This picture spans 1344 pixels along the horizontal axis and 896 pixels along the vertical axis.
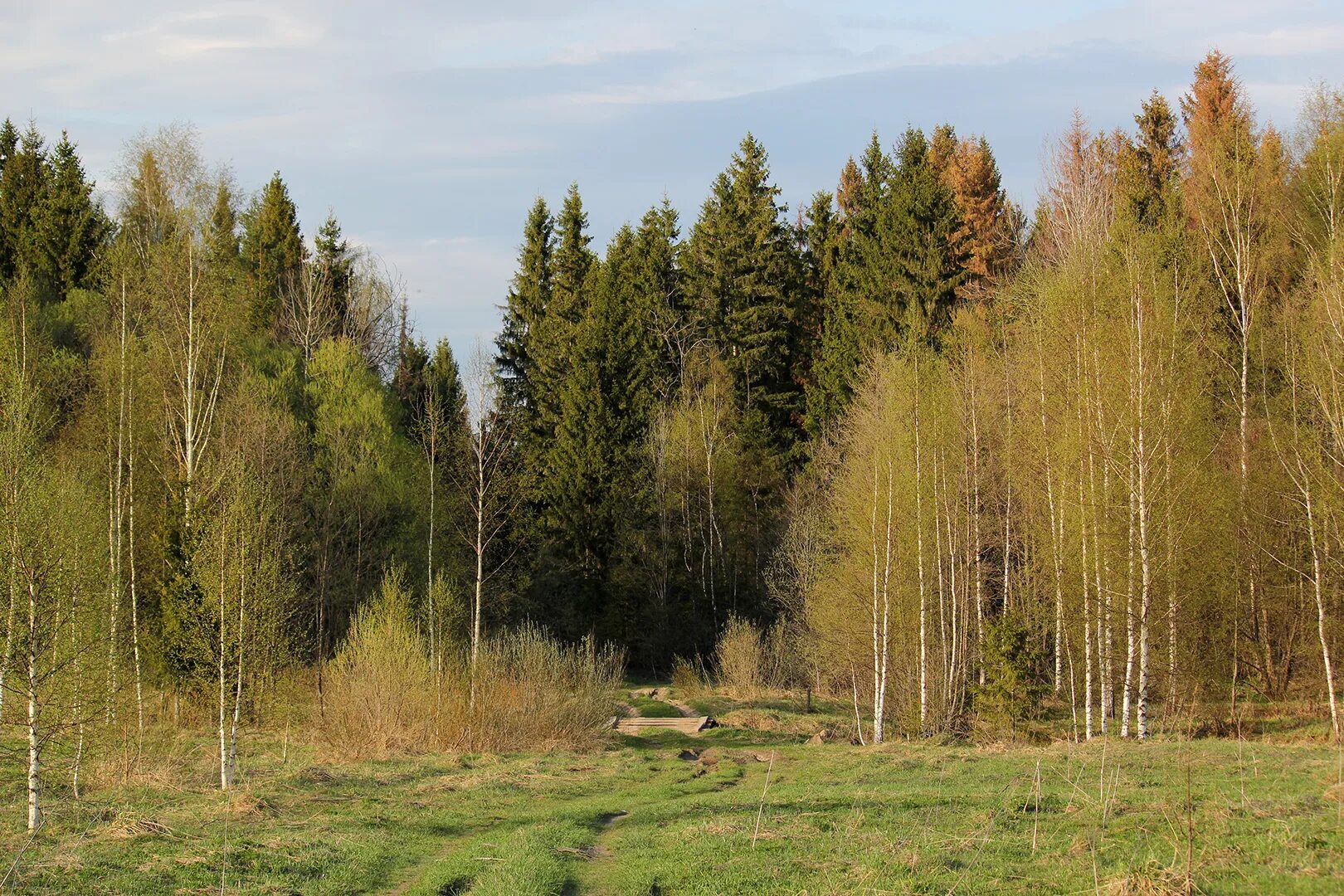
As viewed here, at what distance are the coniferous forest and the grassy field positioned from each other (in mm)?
1422

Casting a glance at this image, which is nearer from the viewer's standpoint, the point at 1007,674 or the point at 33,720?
the point at 33,720

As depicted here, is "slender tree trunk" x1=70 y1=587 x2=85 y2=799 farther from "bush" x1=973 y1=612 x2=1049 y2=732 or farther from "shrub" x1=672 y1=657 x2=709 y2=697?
"shrub" x1=672 y1=657 x2=709 y2=697

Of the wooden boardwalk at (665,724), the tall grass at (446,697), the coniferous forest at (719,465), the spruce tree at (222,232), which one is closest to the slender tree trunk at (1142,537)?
the coniferous forest at (719,465)

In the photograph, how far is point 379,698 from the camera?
21969mm

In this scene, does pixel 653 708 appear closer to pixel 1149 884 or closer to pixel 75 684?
pixel 75 684

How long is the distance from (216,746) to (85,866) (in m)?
13.0

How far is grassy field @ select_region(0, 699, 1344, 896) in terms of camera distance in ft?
28.7

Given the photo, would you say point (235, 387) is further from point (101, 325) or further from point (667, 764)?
point (667, 764)

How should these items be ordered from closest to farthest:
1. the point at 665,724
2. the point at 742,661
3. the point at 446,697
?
the point at 446,697 < the point at 665,724 < the point at 742,661

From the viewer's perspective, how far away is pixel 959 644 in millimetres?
26219

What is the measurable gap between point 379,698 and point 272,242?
1554 inches

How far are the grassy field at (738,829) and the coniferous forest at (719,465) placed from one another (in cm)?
142

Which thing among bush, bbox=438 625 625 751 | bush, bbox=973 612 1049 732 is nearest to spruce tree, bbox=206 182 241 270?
bush, bbox=438 625 625 751

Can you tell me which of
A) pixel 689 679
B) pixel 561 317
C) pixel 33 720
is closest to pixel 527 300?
pixel 561 317
